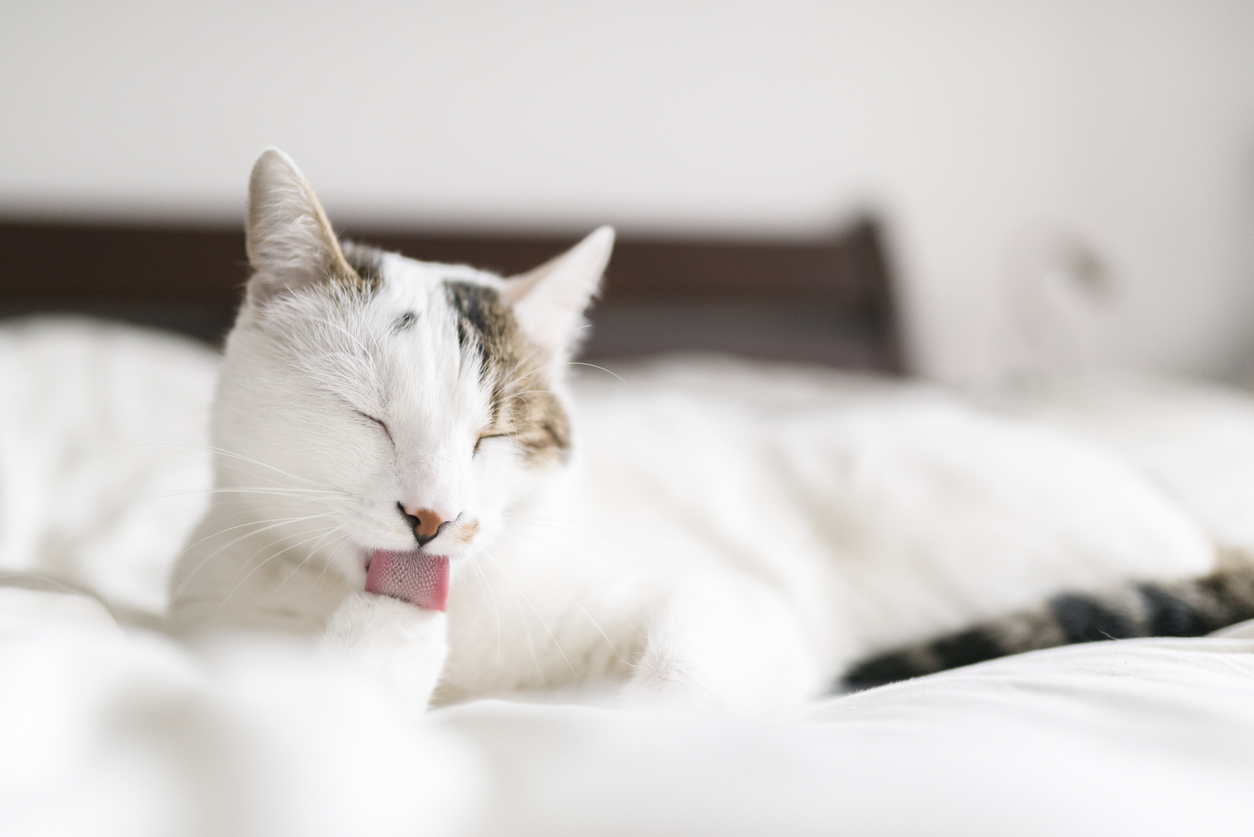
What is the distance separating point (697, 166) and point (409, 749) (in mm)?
2403

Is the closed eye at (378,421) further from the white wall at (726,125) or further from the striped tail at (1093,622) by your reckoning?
the white wall at (726,125)

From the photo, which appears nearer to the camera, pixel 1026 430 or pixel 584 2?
pixel 1026 430

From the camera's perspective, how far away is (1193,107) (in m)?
2.89

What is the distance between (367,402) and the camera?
0.61 m

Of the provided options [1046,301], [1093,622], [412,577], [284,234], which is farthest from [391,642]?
[1046,301]

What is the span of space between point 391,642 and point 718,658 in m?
0.28

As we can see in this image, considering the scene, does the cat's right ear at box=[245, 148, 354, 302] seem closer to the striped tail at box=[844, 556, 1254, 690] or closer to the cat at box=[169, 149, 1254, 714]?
the cat at box=[169, 149, 1254, 714]

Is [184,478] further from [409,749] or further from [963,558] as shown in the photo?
[963,558]

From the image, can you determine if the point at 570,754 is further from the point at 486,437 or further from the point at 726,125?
the point at 726,125

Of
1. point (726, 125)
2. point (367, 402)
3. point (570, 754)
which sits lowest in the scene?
point (570, 754)

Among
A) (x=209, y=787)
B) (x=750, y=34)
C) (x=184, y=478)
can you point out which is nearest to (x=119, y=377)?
(x=184, y=478)

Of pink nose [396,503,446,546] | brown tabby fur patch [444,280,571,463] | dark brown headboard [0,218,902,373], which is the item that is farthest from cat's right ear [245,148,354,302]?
dark brown headboard [0,218,902,373]

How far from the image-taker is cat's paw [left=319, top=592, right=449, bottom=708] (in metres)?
0.53

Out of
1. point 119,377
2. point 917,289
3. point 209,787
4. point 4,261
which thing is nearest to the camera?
point 209,787
